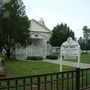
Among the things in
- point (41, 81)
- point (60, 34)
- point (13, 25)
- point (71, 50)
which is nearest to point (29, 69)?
point (71, 50)

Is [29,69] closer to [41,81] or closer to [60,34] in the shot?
[41,81]

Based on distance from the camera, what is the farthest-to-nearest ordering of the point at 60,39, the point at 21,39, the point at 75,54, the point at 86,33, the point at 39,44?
the point at 86,33, the point at 60,39, the point at 39,44, the point at 21,39, the point at 75,54

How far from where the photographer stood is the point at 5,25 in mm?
31625

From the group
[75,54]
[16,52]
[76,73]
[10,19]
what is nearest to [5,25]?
[10,19]

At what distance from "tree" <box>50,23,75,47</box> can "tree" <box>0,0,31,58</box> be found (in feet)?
50.6

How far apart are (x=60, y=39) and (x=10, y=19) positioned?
755 inches

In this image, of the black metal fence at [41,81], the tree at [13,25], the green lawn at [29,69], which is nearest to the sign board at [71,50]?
the green lawn at [29,69]

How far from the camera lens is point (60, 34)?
1991 inches

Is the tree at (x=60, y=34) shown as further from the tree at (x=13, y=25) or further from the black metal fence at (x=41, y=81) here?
the black metal fence at (x=41, y=81)

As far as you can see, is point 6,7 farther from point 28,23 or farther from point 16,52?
point 16,52

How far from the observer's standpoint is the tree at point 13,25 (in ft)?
104

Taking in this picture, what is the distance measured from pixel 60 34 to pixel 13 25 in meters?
20.1

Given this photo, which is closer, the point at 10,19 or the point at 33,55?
the point at 10,19

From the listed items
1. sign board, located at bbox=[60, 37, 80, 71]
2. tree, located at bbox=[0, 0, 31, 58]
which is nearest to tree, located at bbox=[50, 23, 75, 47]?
tree, located at bbox=[0, 0, 31, 58]
